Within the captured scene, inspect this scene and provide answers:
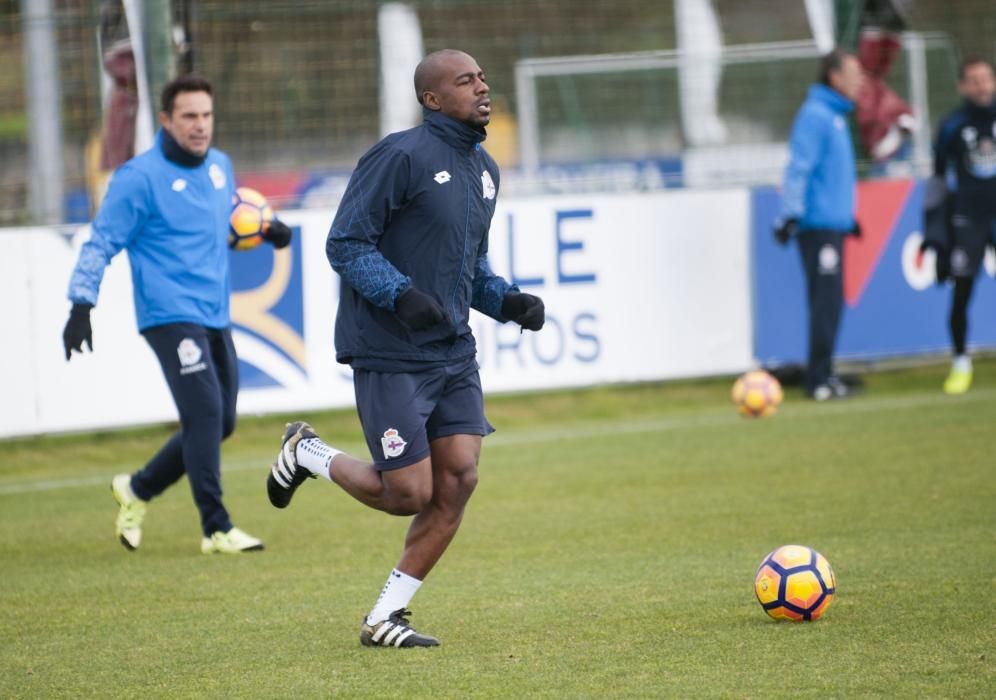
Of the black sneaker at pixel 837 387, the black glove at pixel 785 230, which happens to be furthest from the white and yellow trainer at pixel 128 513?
the black sneaker at pixel 837 387

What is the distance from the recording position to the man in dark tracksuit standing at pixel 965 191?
13133 millimetres

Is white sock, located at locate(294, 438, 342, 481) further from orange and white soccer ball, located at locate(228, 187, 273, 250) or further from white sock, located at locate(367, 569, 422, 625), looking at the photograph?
orange and white soccer ball, located at locate(228, 187, 273, 250)

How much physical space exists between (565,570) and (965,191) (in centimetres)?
696

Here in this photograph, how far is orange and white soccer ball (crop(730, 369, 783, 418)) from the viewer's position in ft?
41.2

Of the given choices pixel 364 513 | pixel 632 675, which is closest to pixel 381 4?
pixel 364 513

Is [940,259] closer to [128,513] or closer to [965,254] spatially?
[965,254]

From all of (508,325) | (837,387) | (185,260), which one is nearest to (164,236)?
(185,260)

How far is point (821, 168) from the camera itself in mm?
13109

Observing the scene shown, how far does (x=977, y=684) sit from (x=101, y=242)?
15.5 feet

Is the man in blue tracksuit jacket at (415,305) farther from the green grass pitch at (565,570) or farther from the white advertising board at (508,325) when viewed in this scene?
the white advertising board at (508,325)

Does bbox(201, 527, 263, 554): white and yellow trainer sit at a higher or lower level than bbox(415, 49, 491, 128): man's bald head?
lower

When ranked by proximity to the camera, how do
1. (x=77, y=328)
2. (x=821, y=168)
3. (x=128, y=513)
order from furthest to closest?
(x=821, y=168) < (x=128, y=513) < (x=77, y=328)

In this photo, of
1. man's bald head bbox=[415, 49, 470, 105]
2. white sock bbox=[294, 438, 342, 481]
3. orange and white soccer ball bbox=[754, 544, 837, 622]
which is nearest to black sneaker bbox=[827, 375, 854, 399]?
orange and white soccer ball bbox=[754, 544, 837, 622]

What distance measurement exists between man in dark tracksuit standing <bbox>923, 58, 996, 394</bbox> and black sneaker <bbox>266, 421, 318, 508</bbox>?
8.06 metres
